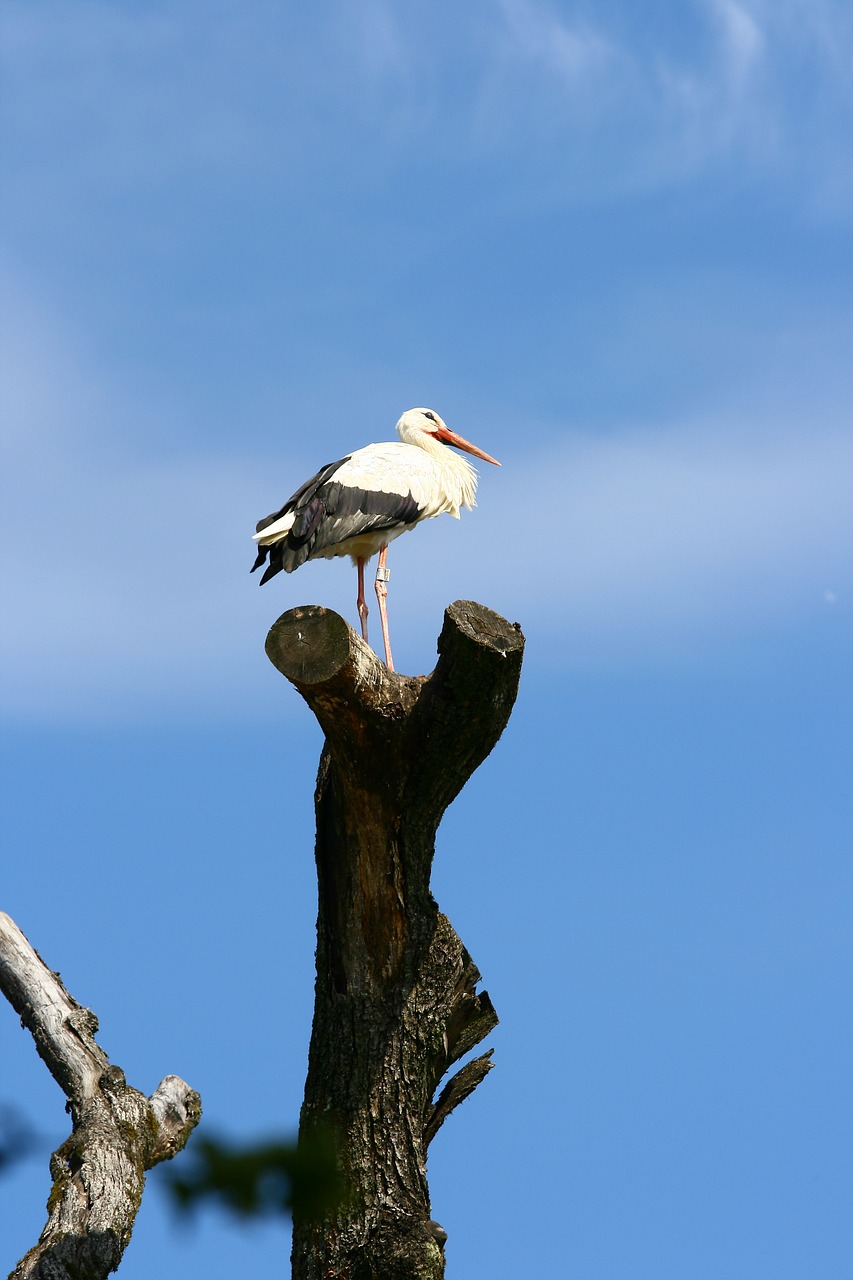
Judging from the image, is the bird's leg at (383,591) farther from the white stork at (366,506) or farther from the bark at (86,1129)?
the bark at (86,1129)

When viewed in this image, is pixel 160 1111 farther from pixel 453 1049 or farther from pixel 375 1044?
pixel 453 1049

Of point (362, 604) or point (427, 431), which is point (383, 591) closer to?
point (362, 604)

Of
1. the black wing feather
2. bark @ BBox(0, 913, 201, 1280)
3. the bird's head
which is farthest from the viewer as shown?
the bird's head

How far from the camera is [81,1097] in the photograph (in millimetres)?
5434

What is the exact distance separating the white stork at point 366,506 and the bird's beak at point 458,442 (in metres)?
0.45

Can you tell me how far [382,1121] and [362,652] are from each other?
202 centimetres

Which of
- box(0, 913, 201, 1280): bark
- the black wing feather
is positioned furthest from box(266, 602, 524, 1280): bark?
the black wing feather

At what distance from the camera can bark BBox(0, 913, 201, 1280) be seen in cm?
491

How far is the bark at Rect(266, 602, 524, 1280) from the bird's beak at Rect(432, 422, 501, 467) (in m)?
5.00

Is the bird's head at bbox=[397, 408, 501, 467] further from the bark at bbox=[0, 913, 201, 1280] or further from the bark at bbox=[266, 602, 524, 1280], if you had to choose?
the bark at bbox=[0, 913, 201, 1280]

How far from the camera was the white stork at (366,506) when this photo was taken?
8.84 metres

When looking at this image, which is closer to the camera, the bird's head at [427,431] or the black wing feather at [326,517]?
the black wing feather at [326,517]

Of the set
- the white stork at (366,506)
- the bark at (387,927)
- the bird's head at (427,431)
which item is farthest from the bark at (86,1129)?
the bird's head at (427,431)

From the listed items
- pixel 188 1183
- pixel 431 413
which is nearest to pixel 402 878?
pixel 188 1183
